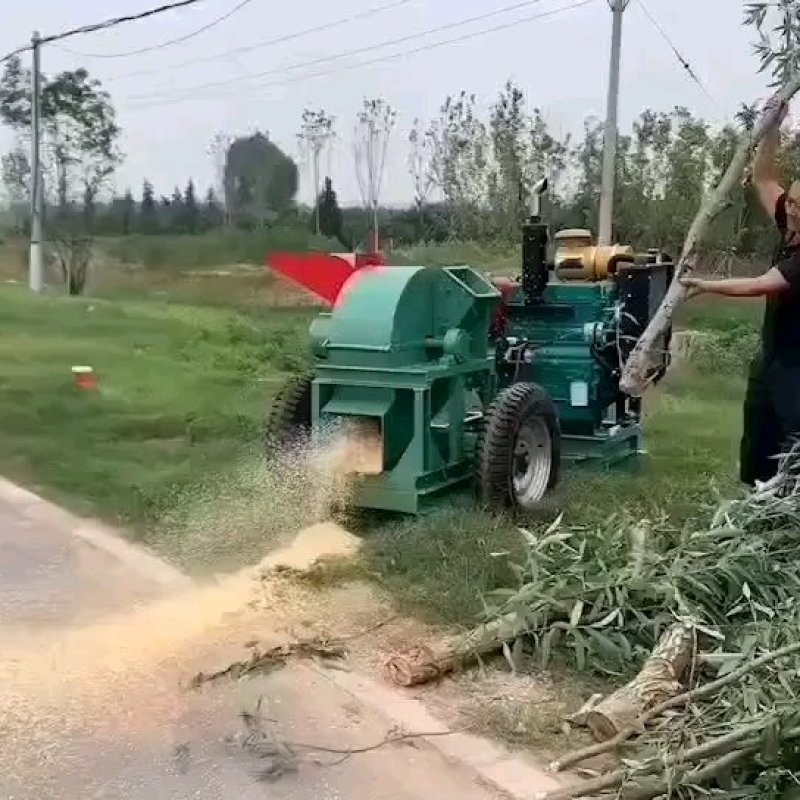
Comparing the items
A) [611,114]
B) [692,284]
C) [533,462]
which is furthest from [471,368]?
[611,114]

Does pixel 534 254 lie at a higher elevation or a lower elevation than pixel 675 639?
higher

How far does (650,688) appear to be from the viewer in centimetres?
380

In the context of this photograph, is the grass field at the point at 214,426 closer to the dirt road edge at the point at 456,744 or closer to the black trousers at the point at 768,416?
the black trousers at the point at 768,416

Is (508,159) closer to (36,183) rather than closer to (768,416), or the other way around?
(36,183)

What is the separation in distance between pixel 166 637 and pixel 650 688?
1.76m

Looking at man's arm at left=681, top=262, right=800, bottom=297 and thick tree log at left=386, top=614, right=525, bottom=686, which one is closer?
thick tree log at left=386, top=614, right=525, bottom=686

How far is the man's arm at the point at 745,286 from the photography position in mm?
4969

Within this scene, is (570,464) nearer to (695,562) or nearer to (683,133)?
(695,562)

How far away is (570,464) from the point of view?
696cm

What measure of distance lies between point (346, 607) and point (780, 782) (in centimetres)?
203

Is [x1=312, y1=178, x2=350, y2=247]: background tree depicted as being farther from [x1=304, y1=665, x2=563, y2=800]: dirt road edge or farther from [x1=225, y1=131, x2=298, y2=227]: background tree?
[x1=304, y1=665, x2=563, y2=800]: dirt road edge

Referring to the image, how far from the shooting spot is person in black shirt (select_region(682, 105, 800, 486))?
5.13m

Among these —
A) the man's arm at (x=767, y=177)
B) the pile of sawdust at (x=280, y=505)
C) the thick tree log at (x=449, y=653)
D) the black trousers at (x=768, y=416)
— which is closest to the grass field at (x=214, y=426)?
the pile of sawdust at (x=280, y=505)

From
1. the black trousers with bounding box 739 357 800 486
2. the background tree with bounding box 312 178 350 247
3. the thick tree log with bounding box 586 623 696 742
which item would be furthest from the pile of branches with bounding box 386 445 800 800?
the background tree with bounding box 312 178 350 247
